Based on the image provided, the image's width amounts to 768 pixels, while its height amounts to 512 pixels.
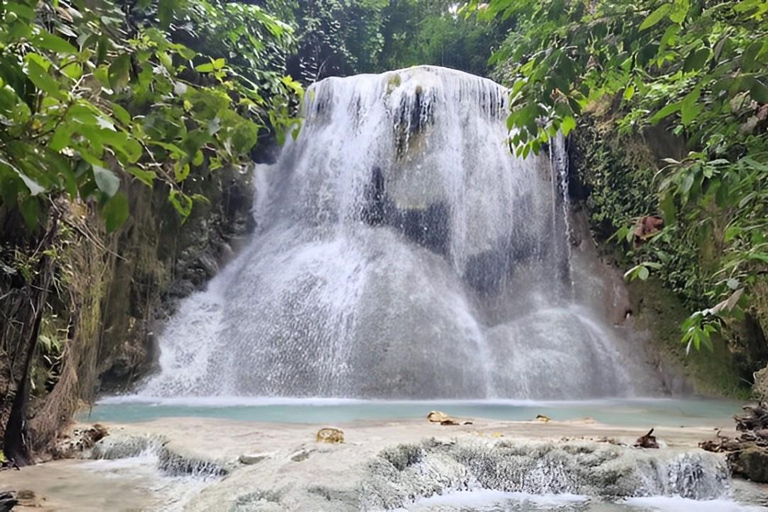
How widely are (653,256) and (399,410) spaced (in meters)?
6.25

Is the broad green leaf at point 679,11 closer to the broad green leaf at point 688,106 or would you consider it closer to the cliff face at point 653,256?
the broad green leaf at point 688,106

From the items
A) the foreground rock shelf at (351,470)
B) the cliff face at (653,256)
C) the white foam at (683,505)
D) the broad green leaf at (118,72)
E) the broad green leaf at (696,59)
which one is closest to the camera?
the broad green leaf at (118,72)

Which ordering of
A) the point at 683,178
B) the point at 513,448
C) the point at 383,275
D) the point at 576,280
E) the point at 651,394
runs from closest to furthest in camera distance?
the point at 683,178, the point at 513,448, the point at 651,394, the point at 383,275, the point at 576,280

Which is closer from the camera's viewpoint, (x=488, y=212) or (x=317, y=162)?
(x=488, y=212)

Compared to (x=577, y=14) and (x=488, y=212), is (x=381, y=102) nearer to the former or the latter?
(x=488, y=212)

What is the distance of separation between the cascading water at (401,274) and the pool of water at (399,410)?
2.20 ft

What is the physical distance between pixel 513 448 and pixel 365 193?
9219 millimetres

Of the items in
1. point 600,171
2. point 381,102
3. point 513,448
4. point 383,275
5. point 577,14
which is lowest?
point 513,448

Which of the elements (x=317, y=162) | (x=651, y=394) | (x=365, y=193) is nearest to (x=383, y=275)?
(x=365, y=193)

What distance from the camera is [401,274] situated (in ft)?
37.3

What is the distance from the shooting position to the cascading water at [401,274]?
992 cm

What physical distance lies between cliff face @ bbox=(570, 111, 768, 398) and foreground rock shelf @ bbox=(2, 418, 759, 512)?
204 inches

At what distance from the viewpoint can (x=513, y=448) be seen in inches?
172

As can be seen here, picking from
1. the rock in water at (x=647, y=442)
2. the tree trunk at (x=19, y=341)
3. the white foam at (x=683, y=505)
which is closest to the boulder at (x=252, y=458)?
the tree trunk at (x=19, y=341)
